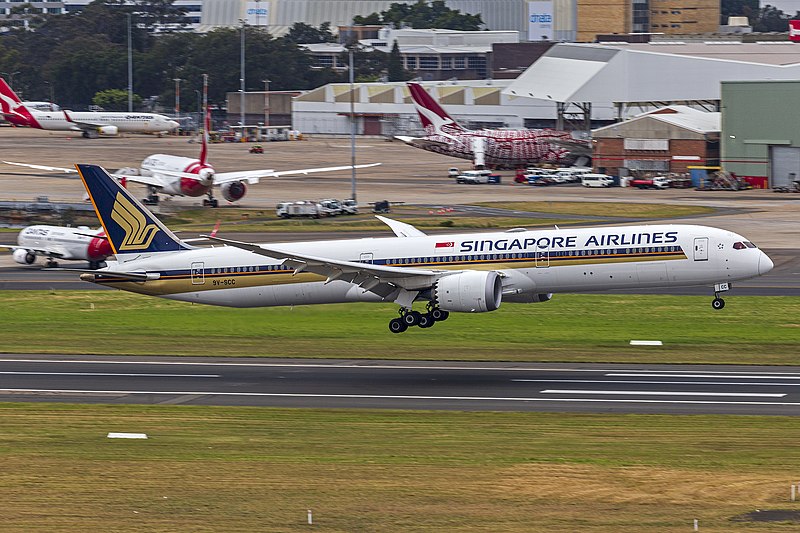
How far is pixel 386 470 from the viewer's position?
1303 inches

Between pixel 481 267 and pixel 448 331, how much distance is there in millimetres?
7066

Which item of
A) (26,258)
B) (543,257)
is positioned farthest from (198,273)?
(26,258)

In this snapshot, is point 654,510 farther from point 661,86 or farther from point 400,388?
point 661,86

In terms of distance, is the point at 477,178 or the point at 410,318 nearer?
the point at 410,318

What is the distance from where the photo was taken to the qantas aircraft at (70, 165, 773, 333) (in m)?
49.5

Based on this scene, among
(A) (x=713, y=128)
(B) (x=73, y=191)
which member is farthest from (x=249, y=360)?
(A) (x=713, y=128)

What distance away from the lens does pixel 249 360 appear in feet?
173

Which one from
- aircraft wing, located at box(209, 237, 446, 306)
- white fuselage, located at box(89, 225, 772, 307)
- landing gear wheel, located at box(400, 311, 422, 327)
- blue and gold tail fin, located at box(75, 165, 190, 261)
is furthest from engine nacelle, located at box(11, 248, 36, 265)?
landing gear wheel, located at box(400, 311, 422, 327)

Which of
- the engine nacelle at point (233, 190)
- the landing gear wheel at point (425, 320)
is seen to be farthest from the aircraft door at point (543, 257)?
the engine nacelle at point (233, 190)

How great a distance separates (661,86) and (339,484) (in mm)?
146732

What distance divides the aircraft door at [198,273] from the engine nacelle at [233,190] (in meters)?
65.3

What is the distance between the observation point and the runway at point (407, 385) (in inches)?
1651

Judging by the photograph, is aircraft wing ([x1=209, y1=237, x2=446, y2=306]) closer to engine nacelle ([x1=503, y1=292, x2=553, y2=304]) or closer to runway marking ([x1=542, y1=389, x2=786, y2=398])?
engine nacelle ([x1=503, y1=292, x2=553, y2=304])

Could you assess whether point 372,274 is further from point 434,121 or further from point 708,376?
point 434,121
